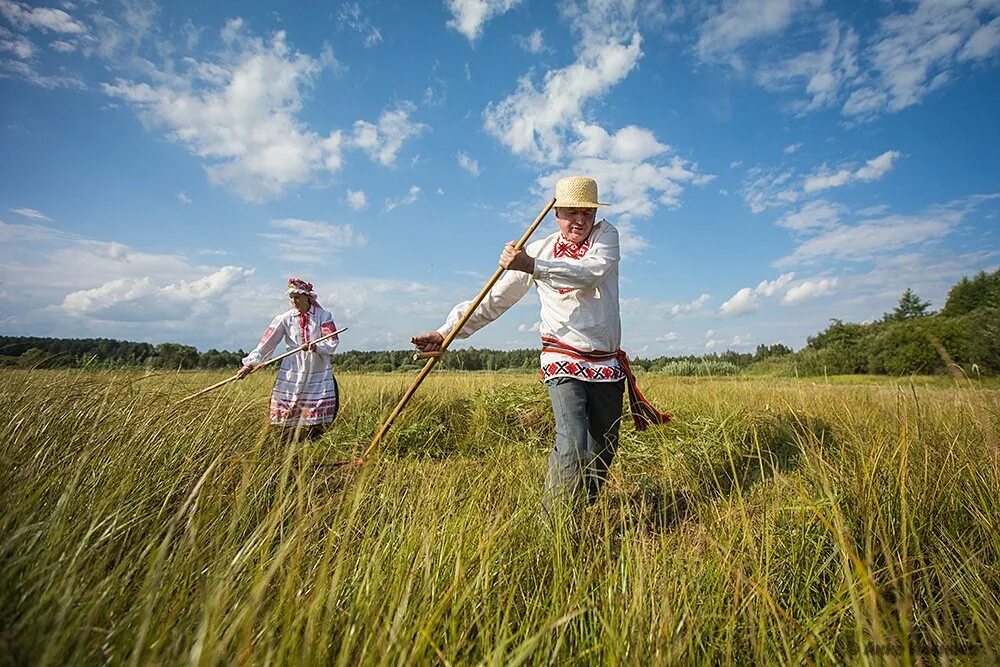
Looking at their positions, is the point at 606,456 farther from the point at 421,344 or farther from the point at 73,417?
the point at 73,417

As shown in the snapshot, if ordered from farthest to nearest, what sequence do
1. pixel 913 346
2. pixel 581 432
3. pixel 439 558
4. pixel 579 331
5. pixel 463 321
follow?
pixel 913 346 → pixel 463 321 → pixel 579 331 → pixel 581 432 → pixel 439 558

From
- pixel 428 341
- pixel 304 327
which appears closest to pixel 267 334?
pixel 304 327

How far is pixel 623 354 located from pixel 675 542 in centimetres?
118

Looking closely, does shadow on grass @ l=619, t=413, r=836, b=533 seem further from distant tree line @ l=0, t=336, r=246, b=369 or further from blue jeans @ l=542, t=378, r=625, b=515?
distant tree line @ l=0, t=336, r=246, b=369

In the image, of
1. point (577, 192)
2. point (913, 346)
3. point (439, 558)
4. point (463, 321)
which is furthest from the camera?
point (913, 346)

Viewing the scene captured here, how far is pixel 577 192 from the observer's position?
320cm

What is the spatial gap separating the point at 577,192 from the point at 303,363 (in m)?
3.64

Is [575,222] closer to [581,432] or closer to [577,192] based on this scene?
[577,192]

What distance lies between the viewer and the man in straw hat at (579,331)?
2.95 metres

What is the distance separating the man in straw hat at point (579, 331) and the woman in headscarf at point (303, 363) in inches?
92.9

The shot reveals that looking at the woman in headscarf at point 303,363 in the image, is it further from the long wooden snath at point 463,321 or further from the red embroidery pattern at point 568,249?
the red embroidery pattern at point 568,249

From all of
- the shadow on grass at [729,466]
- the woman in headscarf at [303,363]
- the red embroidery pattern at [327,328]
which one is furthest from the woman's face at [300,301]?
the shadow on grass at [729,466]

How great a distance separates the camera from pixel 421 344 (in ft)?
11.4

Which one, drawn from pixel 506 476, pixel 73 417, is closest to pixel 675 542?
pixel 506 476
